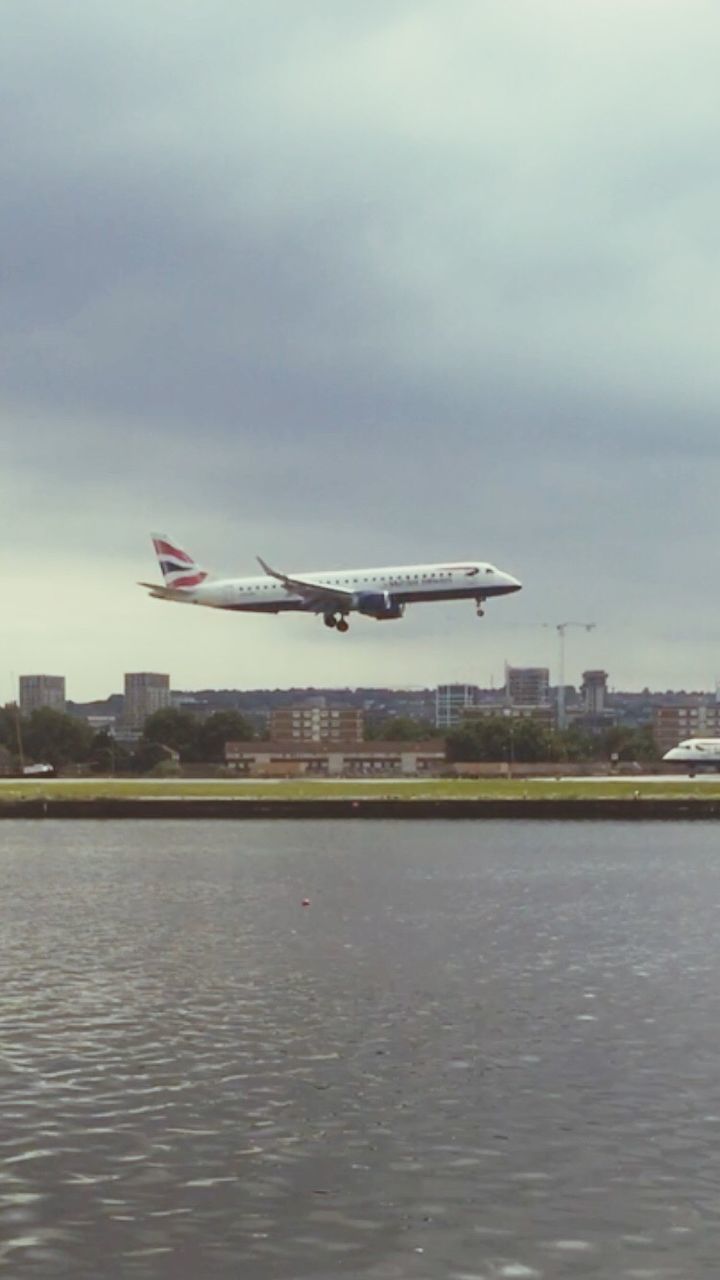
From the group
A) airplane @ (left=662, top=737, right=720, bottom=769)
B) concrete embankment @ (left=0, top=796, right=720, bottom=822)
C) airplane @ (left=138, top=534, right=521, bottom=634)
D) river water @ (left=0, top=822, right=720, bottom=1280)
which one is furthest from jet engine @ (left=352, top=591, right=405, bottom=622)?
river water @ (left=0, top=822, right=720, bottom=1280)

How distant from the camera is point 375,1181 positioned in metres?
16.9

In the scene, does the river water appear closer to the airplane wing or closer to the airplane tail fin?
the airplane wing

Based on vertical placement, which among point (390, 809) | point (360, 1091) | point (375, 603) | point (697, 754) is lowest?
point (360, 1091)

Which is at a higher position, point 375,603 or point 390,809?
point 375,603

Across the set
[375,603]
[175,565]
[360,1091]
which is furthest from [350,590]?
[360,1091]

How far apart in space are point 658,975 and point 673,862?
32739mm

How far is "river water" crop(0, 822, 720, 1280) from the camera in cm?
1498

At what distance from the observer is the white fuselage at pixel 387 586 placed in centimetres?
12481

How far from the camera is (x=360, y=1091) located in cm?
2139

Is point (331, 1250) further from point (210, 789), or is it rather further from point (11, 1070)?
point (210, 789)

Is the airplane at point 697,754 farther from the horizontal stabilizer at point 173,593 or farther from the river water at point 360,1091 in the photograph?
the river water at point 360,1091

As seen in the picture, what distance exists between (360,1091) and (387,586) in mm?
106685

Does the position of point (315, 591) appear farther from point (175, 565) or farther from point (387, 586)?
point (175, 565)

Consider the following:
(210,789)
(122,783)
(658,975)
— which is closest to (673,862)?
(658,975)
